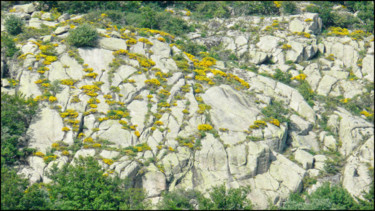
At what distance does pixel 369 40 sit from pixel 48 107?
4147cm

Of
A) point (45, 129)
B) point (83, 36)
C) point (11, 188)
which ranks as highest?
point (83, 36)

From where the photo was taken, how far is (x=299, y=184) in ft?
126

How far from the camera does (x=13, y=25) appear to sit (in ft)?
161

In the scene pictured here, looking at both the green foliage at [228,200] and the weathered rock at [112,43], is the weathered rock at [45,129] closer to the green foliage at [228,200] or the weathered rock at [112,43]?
the weathered rock at [112,43]

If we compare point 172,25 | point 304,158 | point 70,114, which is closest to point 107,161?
point 70,114

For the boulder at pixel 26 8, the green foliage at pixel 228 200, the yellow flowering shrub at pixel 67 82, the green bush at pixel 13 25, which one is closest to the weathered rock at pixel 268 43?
the yellow flowering shrub at pixel 67 82

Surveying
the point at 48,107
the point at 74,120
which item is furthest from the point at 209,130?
the point at 48,107

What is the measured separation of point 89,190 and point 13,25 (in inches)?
1034

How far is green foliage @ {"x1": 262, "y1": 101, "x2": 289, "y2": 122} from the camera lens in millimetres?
43906

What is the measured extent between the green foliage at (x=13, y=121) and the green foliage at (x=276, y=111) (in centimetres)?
2230

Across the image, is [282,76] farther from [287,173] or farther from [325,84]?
[287,173]

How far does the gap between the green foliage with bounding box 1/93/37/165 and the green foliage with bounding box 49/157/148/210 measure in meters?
4.03

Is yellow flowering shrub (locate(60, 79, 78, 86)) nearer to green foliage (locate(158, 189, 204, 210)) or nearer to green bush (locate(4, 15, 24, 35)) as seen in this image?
green bush (locate(4, 15, 24, 35))

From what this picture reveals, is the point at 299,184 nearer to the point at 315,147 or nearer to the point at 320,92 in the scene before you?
the point at 315,147
